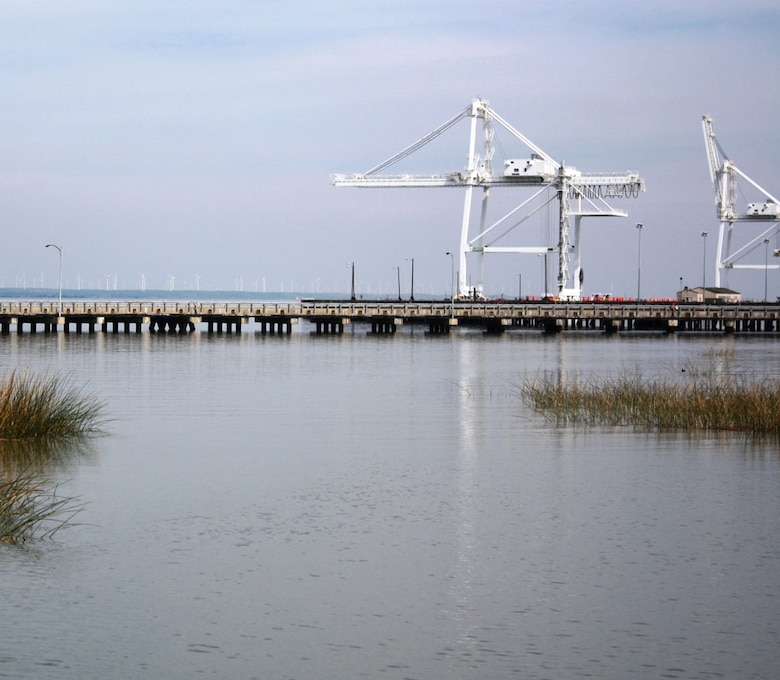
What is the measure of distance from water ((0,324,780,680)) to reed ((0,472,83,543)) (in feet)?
1.01

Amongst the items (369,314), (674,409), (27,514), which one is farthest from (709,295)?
(27,514)

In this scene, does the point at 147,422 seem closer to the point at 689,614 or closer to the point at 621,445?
the point at 621,445

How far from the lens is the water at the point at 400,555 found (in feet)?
43.4

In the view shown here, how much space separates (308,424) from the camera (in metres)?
34.2

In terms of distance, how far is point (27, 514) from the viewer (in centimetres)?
1872

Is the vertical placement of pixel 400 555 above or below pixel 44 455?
below

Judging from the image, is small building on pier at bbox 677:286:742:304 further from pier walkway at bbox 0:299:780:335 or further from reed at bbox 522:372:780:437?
reed at bbox 522:372:780:437

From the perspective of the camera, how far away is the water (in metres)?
13.2

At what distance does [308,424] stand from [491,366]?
25971mm

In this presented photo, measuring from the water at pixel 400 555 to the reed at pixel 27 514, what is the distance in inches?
12.2

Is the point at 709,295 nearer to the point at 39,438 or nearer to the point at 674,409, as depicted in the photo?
the point at 674,409

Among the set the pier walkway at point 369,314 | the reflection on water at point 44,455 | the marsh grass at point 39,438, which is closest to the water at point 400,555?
the reflection on water at point 44,455

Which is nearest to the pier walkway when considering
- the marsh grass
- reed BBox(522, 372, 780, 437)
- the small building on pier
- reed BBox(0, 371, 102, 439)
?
the small building on pier

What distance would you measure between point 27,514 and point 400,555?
583cm
